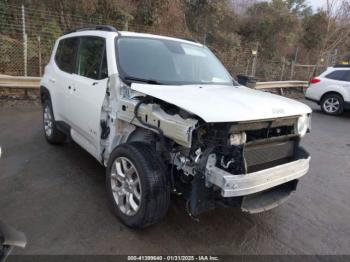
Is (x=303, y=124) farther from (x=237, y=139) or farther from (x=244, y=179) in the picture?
(x=244, y=179)

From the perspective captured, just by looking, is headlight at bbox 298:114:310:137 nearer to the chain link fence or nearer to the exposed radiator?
the exposed radiator

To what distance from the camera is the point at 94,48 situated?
4.00m

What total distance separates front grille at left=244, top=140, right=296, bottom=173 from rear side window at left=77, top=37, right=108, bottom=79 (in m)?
1.86

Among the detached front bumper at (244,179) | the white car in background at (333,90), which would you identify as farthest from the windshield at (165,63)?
the white car in background at (333,90)

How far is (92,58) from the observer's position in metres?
3.96

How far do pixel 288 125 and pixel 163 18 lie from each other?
1114 cm

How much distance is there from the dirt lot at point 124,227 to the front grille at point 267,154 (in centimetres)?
78

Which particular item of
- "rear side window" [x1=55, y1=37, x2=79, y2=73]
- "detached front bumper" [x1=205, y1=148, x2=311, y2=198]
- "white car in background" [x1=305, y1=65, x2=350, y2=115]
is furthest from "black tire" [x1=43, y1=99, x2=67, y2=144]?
"white car in background" [x1=305, y1=65, x2=350, y2=115]

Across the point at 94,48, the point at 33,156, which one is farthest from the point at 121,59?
the point at 33,156

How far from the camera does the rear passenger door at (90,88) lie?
11.8 ft

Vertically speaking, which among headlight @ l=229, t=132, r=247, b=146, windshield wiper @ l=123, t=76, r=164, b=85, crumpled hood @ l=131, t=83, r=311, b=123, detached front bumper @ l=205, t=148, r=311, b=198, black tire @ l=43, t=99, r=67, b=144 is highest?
windshield wiper @ l=123, t=76, r=164, b=85

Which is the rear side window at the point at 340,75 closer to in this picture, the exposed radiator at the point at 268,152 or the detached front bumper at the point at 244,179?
the exposed radiator at the point at 268,152

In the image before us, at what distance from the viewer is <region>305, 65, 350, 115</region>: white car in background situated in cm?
1019

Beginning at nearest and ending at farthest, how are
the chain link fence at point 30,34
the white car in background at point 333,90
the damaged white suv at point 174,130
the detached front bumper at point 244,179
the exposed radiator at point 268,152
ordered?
1. the detached front bumper at point 244,179
2. the damaged white suv at point 174,130
3. the exposed radiator at point 268,152
4. the chain link fence at point 30,34
5. the white car in background at point 333,90
